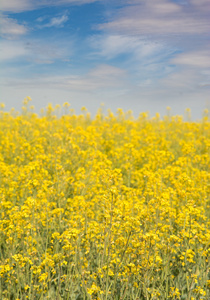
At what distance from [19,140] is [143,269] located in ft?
21.5

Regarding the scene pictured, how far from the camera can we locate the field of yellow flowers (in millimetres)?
2928

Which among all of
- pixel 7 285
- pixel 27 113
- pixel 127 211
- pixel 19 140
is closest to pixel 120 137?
pixel 19 140

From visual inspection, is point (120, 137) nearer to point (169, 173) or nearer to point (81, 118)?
point (169, 173)

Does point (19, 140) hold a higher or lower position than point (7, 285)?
higher

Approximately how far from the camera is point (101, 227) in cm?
308

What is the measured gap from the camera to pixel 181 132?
42.1 feet

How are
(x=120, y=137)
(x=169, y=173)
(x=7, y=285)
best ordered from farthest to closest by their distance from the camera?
1. (x=120, y=137)
2. (x=169, y=173)
3. (x=7, y=285)

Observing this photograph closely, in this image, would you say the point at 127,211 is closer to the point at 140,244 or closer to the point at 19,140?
the point at 140,244

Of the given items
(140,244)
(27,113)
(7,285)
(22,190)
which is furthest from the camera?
(27,113)

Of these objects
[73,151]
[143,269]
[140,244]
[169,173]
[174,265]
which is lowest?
[174,265]

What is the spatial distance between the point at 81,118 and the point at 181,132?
5543 mm

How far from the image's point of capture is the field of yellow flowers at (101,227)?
293 centimetres

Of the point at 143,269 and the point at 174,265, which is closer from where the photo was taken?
the point at 143,269

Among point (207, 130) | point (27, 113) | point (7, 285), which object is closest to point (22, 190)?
point (7, 285)
